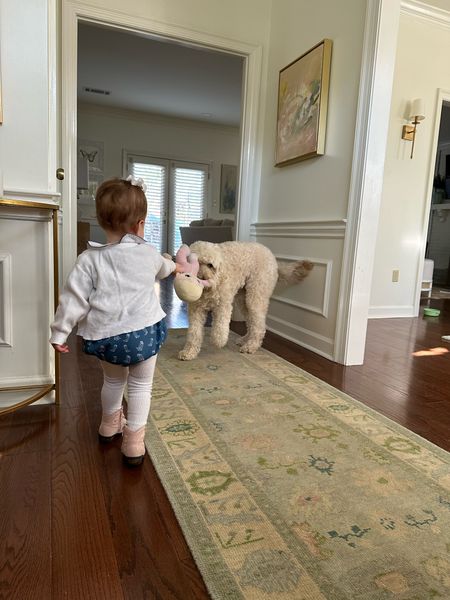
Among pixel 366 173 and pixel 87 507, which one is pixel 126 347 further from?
pixel 366 173

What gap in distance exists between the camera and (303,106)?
9.04 ft

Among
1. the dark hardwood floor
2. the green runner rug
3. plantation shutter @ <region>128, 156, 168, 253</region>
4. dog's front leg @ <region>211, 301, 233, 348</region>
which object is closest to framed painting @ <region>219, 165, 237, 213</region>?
plantation shutter @ <region>128, 156, 168, 253</region>

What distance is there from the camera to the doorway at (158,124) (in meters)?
5.44

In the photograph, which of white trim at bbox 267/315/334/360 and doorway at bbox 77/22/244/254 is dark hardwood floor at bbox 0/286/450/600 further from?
doorway at bbox 77/22/244/254

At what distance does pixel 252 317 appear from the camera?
255 cm

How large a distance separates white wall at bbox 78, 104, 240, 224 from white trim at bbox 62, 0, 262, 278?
4478mm

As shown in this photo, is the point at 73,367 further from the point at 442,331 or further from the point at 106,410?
the point at 442,331

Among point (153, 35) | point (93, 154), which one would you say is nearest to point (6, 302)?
point (153, 35)

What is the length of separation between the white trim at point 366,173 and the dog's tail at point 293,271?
0.34 metres

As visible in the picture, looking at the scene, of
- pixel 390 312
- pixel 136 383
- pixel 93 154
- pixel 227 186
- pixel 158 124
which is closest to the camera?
pixel 136 383

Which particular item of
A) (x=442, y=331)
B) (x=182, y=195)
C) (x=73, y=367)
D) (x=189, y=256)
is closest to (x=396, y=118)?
(x=442, y=331)

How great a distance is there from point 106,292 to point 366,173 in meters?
1.72

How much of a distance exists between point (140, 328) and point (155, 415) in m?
0.56

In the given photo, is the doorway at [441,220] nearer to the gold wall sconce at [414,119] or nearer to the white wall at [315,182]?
the gold wall sconce at [414,119]
